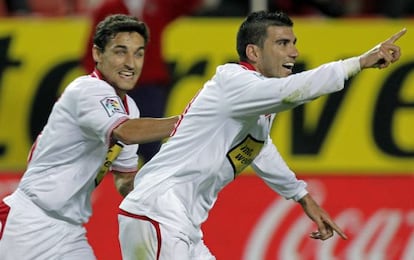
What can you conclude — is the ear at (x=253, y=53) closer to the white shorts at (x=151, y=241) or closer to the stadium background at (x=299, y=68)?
the white shorts at (x=151, y=241)

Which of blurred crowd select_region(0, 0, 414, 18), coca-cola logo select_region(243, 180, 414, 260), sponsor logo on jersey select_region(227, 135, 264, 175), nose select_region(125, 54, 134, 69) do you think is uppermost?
nose select_region(125, 54, 134, 69)

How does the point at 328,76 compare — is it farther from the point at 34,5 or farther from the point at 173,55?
the point at 34,5

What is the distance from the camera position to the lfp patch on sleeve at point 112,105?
572 cm

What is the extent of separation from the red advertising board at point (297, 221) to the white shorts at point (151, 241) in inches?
98.1

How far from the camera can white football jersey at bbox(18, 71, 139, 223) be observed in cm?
584

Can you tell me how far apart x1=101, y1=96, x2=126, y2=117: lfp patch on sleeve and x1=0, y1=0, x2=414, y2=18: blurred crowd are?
14.7 ft

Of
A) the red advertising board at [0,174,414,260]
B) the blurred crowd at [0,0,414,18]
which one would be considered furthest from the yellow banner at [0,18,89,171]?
the red advertising board at [0,174,414,260]

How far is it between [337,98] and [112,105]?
411 centimetres

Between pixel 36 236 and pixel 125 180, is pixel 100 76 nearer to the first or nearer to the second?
pixel 125 180

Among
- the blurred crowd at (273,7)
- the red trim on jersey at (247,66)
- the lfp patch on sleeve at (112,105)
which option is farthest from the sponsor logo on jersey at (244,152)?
the blurred crowd at (273,7)

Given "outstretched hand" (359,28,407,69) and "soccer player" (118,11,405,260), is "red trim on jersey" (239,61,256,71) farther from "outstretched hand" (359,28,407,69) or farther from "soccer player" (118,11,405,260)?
"outstretched hand" (359,28,407,69)

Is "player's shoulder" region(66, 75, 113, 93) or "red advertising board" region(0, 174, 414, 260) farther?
"red advertising board" region(0, 174, 414, 260)

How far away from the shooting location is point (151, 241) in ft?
17.9

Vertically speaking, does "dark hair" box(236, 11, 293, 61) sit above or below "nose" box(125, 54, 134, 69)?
above
